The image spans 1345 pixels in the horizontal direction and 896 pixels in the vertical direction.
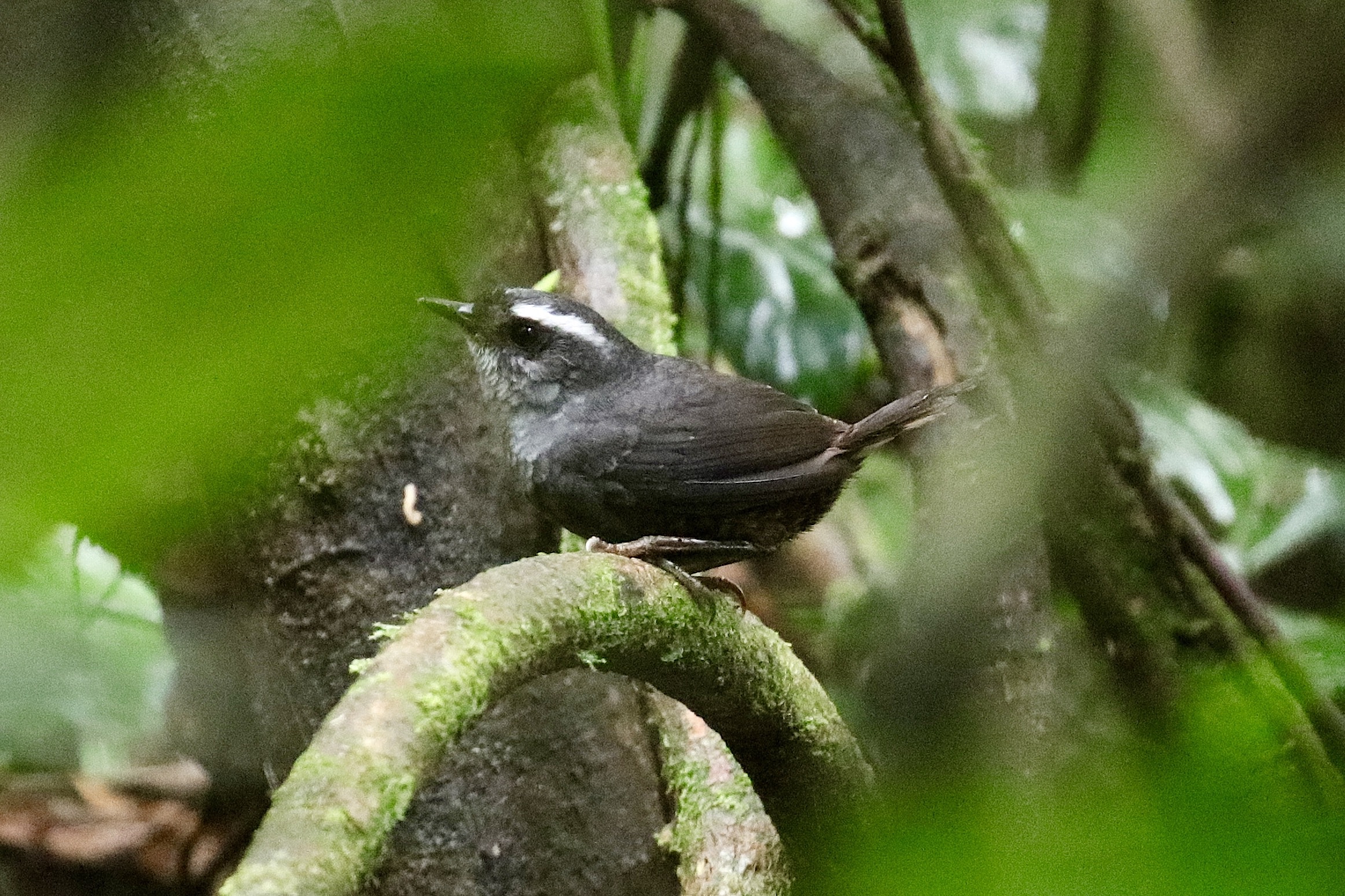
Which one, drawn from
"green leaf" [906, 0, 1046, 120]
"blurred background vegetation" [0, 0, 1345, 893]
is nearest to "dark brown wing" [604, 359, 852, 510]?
"blurred background vegetation" [0, 0, 1345, 893]

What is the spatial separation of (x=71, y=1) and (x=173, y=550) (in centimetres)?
195

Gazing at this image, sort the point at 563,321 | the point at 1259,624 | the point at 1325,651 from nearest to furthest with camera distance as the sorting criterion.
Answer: the point at 563,321, the point at 1259,624, the point at 1325,651

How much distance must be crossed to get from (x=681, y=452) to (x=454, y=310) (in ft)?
1.74

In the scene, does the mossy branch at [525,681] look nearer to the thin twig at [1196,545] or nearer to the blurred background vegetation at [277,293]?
the blurred background vegetation at [277,293]

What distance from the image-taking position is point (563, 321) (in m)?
2.52

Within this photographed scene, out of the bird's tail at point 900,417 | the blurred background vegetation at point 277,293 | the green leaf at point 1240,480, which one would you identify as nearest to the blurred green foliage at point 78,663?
the blurred background vegetation at point 277,293

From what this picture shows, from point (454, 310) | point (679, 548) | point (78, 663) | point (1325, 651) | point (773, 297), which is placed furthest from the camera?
point (773, 297)

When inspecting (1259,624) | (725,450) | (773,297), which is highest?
(725,450)

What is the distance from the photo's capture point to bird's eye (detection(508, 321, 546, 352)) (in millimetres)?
2527

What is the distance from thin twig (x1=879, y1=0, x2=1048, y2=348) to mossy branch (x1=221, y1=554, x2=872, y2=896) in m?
1.01

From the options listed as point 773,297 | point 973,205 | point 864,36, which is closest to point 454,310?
point 864,36

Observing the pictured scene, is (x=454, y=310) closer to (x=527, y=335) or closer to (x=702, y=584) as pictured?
(x=527, y=335)

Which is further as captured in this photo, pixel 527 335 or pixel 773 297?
pixel 773 297

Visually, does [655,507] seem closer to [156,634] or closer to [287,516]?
[287,516]
